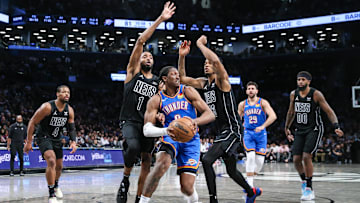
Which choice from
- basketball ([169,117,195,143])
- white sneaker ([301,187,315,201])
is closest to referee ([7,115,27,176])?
white sneaker ([301,187,315,201])

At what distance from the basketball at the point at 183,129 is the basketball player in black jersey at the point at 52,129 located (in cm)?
371

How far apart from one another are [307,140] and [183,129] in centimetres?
427

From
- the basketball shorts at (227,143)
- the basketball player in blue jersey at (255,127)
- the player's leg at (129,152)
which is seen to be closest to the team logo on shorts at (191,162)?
the basketball shorts at (227,143)

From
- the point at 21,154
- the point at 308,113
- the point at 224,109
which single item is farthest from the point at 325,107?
the point at 21,154

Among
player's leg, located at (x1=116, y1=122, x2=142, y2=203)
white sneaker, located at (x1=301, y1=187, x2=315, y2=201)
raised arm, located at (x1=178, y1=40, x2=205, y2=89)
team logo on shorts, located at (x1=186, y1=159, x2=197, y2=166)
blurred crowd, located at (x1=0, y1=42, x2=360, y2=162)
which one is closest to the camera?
team logo on shorts, located at (x1=186, y1=159, x2=197, y2=166)

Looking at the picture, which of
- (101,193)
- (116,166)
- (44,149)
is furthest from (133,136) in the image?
(116,166)

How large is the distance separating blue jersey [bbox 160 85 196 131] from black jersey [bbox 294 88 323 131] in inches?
143

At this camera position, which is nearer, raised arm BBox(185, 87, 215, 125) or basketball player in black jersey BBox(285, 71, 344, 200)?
raised arm BBox(185, 87, 215, 125)

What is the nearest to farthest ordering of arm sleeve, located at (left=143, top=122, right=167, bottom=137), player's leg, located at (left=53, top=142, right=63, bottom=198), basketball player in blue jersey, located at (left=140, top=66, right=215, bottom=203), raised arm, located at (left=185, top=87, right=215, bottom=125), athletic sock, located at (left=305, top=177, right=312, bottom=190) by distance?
arm sleeve, located at (left=143, top=122, right=167, bottom=137), basketball player in blue jersey, located at (left=140, top=66, right=215, bottom=203), raised arm, located at (left=185, top=87, right=215, bottom=125), athletic sock, located at (left=305, top=177, right=312, bottom=190), player's leg, located at (left=53, top=142, right=63, bottom=198)

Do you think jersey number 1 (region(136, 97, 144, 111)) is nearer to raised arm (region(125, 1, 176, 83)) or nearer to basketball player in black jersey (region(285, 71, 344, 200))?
raised arm (region(125, 1, 176, 83))

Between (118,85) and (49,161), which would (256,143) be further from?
(118,85)

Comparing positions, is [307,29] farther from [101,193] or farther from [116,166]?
[101,193]

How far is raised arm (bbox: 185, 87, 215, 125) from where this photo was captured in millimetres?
5375

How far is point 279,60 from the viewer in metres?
43.3
